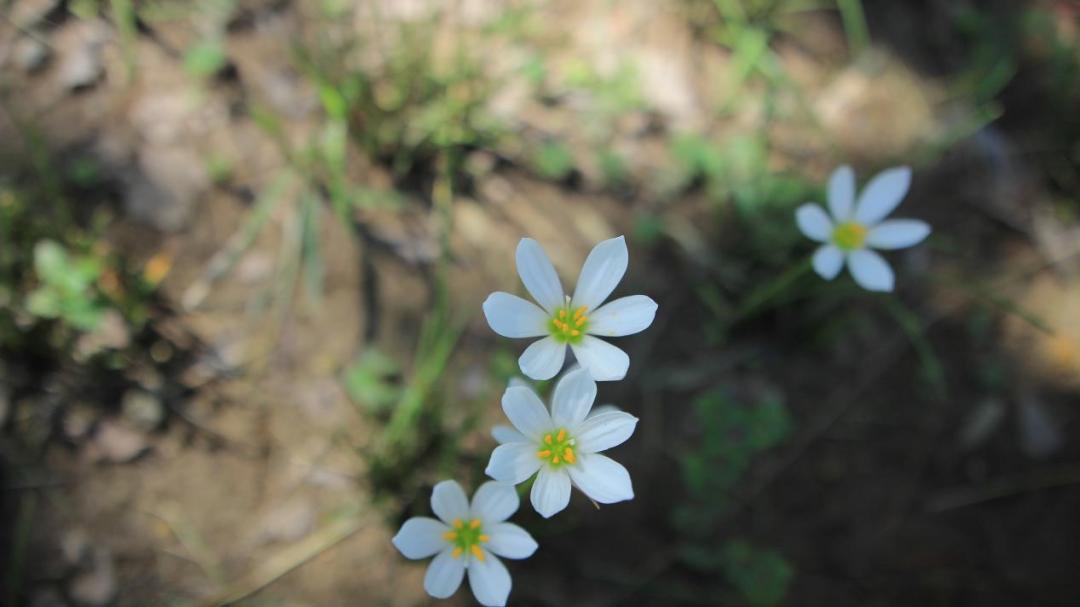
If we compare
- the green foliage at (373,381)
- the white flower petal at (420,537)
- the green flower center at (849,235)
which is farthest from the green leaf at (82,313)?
the green flower center at (849,235)

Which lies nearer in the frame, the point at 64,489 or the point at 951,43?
the point at 64,489

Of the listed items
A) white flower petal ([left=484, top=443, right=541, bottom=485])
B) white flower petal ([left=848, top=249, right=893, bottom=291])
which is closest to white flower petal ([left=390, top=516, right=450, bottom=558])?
white flower petal ([left=484, top=443, right=541, bottom=485])

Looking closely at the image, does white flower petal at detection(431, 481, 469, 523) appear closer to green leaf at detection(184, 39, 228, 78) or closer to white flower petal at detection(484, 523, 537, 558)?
white flower petal at detection(484, 523, 537, 558)

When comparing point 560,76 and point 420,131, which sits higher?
point 560,76

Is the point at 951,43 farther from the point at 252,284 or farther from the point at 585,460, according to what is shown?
the point at 252,284

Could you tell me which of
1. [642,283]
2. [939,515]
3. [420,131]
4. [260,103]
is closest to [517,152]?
[420,131]

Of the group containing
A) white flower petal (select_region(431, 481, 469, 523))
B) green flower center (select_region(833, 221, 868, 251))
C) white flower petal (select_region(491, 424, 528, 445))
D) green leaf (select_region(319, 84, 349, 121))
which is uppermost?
green leaf (select_region(319, 84, 349, 121))
